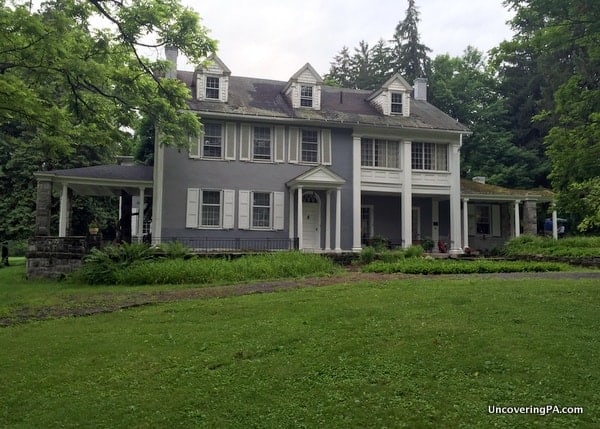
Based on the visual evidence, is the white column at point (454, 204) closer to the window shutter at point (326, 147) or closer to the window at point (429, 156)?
the window at point (429, 156)

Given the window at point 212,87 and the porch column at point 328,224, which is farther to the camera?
the porch column at point 328,224

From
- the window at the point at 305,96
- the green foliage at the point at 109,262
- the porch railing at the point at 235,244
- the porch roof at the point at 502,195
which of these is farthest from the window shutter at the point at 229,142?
the porch roof at the point at 502,195

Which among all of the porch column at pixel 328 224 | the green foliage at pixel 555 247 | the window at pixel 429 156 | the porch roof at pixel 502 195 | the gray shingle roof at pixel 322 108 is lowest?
the green foliage at pixel 555 247

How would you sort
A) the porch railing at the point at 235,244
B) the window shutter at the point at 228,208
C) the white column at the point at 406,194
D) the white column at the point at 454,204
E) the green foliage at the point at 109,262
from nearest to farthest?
the green foliage at the point at 109,262
the porch railing at the point at 235,244
the window shutter at the point at 228,208
the white column at the point at 406,194
the white column at the point at 454,204

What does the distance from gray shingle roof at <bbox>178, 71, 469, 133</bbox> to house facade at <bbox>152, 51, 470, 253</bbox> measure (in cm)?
5

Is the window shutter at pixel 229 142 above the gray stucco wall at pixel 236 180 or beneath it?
above

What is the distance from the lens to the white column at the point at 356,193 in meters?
20.8

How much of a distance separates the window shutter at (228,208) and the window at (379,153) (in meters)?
5.82

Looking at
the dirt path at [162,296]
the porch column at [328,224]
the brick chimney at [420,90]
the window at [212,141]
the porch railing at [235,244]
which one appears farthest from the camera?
the brick chimney at [420,90]

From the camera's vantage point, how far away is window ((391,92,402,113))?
22.5m

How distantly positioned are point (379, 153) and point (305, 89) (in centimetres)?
415

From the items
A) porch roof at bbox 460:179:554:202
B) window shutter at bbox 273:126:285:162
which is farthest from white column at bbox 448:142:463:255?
window shutter at bbox 273:126:285:162

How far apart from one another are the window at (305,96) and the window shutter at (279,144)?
1.78 meters

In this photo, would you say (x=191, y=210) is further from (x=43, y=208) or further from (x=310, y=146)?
(x=310, y=146)
